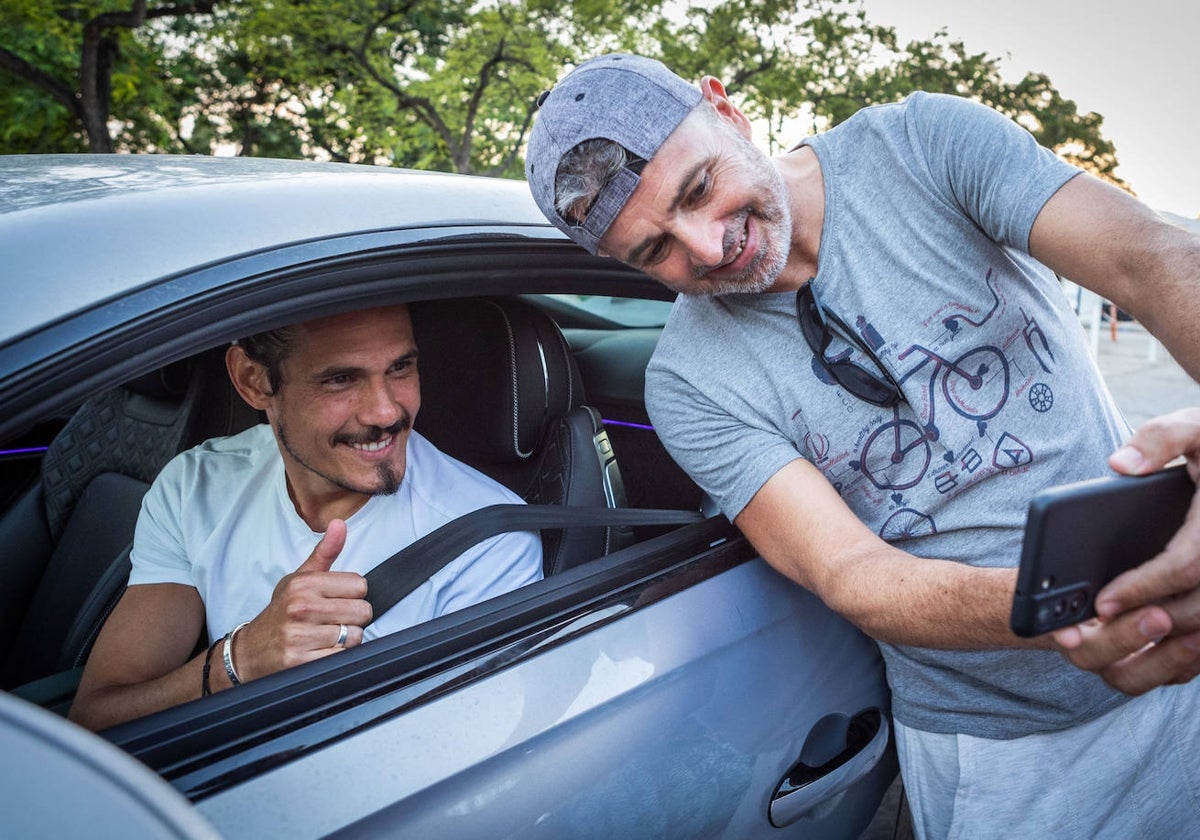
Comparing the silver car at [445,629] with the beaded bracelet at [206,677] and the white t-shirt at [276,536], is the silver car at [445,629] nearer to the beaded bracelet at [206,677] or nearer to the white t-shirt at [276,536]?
the white t-shirt at [276,536]

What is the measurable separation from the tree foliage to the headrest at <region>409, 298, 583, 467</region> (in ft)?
30.6

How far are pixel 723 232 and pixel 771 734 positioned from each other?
31.5 inches

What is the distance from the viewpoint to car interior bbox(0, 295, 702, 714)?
1.80 meters

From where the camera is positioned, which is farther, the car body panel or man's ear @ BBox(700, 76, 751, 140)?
man's ear @ BBox(700, 76, 751, 140)

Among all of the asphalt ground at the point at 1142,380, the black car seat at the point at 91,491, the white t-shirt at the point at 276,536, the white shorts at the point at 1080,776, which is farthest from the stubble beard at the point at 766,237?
the asphalt ground at the point at 1142,380

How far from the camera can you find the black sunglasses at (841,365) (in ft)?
4.84

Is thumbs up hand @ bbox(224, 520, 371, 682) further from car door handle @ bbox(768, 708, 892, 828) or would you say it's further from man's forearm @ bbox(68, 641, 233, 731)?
car door handle @ bbox(768, 708, 892, 828)

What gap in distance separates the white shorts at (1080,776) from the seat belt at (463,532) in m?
0.61

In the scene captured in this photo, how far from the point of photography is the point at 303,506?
70.4 inches

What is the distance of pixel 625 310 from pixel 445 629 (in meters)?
2.34

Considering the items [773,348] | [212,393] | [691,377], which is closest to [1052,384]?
[773,348]

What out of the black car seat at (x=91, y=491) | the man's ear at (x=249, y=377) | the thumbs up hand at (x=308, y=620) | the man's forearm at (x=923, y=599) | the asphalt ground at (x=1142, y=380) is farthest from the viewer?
the asphalt ground at (x=1142, y=380)

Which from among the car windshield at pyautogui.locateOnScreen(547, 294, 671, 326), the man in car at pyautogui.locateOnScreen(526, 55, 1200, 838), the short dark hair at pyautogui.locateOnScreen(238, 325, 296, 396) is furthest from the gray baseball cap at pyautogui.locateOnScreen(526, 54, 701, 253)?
the car windshield at pyautogui.locateOnScreen(547, 294, 671, 326)

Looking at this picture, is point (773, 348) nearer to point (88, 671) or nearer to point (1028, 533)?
point (1028, 533)
